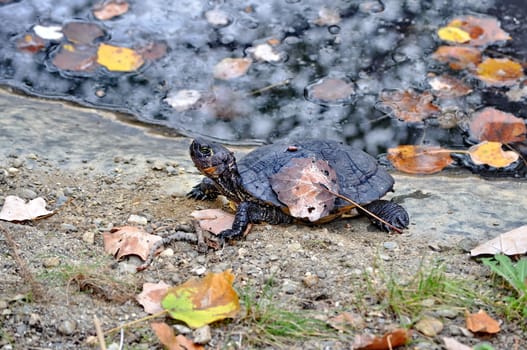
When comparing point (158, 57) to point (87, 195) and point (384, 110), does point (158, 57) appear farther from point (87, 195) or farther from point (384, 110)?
point (87, 195)

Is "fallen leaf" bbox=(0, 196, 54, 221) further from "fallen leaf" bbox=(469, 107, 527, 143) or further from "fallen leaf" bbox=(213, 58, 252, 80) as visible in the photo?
"fallen leaf" bbox=(469, 107, 527, 143)

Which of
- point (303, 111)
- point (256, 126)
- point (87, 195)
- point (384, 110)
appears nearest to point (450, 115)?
point (384, 110)

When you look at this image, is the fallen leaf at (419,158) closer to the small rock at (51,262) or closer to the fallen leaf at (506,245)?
the fallen leaf at (506,245)

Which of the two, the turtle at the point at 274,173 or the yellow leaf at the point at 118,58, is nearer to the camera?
the turtle at the point at 274,173

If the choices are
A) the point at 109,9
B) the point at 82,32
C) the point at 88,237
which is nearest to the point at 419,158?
the point at 88,237

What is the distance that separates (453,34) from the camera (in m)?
6.35

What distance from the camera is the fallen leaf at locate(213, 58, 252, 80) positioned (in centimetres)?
593

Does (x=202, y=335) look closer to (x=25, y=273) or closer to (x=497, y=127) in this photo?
(x=25, y=273)

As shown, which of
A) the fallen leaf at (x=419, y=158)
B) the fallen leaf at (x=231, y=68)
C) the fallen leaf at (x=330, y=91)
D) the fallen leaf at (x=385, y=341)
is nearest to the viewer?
the fallen leaf at (x=385, y=341)

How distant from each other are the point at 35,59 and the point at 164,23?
1.22 metres

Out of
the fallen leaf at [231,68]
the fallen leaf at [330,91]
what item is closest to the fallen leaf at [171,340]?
the fallen leaf at [330,91]

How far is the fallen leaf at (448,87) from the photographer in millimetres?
5695

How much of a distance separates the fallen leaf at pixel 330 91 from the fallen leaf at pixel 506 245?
7.88 ft

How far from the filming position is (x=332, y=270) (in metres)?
3.17
